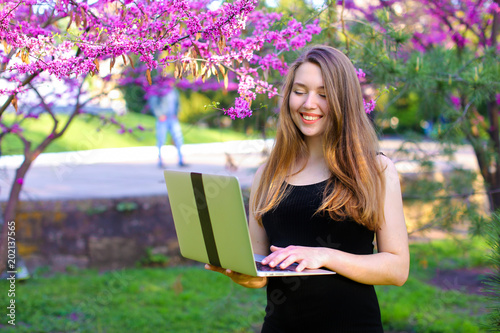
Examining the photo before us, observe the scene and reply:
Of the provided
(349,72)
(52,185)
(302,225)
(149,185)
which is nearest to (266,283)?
(302,225)

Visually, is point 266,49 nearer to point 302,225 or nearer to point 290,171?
point 290,171

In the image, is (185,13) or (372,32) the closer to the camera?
(185,13)

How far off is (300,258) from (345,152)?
0.41 m

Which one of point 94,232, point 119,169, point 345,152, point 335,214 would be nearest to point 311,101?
point 345,152

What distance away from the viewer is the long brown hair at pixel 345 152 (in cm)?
151

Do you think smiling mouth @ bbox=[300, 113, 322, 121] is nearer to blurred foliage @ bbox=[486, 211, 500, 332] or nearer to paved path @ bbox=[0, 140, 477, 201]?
blurred foliage @ bbox=[486, 211, 500, 332]

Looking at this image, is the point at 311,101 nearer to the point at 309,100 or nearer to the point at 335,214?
the point at 309,100

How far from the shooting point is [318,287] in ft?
5.12

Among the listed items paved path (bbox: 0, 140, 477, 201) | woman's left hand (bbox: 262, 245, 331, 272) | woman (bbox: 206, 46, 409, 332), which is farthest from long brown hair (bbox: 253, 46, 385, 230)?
paved path (bbox: 0, 140, 477, 201)

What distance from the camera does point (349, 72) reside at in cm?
158

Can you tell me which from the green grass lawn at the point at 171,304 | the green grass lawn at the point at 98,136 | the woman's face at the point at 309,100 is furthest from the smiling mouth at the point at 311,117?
the green grass lawn at the point at 98,136

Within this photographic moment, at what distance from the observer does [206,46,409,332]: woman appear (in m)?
1.51

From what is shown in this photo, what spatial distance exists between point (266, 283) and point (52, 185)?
466 centimetres

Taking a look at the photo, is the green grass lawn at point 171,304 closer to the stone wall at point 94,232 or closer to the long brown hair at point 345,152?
the stone wall at point 94,232
